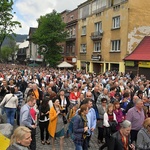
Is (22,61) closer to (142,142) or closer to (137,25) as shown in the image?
(137,25)

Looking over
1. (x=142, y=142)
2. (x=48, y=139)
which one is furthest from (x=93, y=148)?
(x=142, y=142)

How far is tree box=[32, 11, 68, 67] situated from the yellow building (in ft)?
12.2

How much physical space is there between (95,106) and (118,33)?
75.7 ft

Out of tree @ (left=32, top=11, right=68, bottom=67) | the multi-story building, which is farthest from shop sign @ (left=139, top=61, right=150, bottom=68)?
tree @ (left=32, top=11, right=68, bottom=67)

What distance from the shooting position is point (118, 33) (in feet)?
99.2

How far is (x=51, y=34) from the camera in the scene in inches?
1561

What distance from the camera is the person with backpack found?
600 centimetres

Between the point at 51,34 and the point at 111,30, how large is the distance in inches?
458

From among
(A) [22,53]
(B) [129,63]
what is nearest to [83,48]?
(B) [129,63]

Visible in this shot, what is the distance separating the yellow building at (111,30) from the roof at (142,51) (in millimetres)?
490

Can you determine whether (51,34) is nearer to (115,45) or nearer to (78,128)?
(115,45)

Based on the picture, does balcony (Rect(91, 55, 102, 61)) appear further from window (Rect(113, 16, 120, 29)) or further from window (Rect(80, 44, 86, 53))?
window (Rect(113, 16, 120, 29))

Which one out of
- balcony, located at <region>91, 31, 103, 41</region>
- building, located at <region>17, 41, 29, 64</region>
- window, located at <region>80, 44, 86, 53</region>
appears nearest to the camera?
balcony, located at <region>91, 31, 103, 41</region>

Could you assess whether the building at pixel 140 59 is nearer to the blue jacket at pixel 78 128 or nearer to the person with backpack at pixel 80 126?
the person with backpack at pixel 80 126
